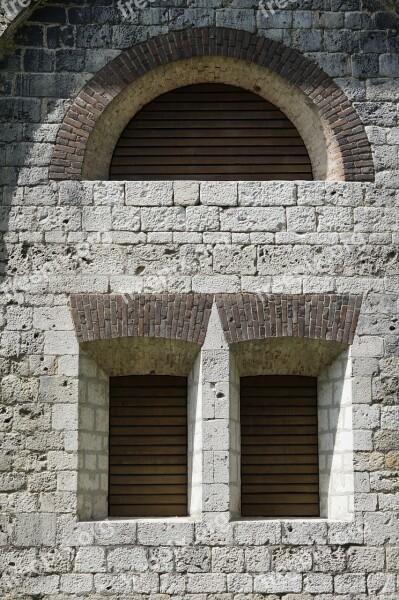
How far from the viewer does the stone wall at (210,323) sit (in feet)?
27.0

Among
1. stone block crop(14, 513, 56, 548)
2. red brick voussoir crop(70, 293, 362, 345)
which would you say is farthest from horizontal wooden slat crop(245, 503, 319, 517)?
stone block crop(14, 513, 56, 548)

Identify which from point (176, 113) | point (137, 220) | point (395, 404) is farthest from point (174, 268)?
point (395, 404)

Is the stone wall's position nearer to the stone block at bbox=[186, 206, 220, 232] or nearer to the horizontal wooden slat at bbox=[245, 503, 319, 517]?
the stone block at bbox=[186, 206, 220, 232]

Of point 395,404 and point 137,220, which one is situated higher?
point 137,220

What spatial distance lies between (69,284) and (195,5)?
2.97 m

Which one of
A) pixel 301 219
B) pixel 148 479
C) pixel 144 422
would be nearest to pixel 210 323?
pixel 144 422

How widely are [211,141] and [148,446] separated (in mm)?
3035

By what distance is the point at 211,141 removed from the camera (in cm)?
930

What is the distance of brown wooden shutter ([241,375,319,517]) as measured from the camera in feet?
29.0

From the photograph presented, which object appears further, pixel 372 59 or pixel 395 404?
pixel 372 59

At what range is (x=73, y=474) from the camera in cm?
830

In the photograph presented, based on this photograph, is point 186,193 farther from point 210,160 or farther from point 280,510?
point 280,510

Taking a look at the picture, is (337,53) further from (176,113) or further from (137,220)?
(137,220)

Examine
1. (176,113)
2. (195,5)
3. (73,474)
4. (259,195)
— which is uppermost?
(195,5)
